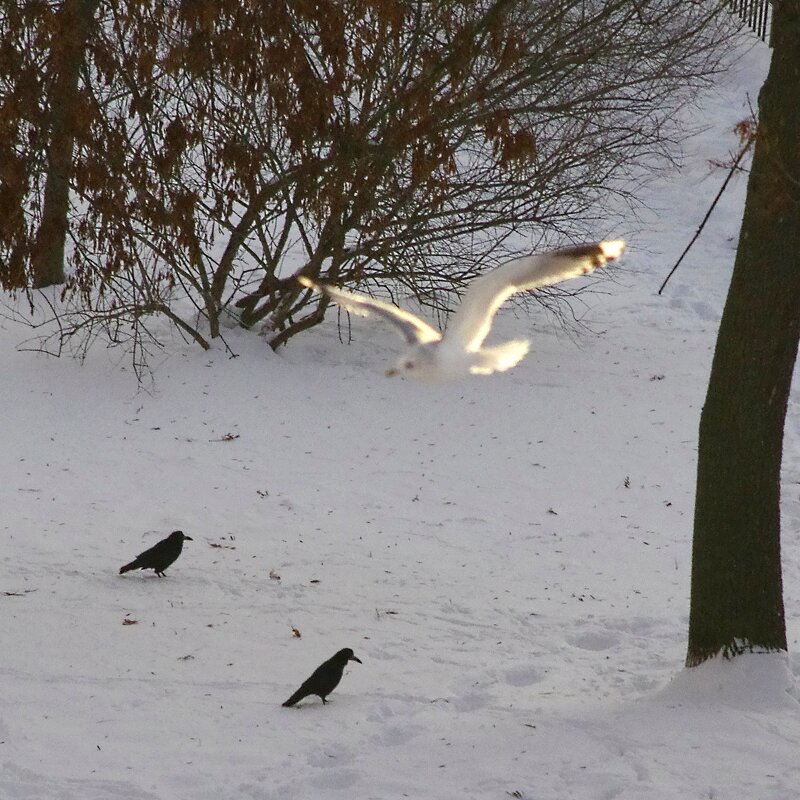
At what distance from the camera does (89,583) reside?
26.9ft

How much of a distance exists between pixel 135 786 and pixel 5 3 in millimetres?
4153

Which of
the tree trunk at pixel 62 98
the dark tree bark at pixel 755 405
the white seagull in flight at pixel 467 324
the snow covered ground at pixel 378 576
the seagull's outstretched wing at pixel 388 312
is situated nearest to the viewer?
the white seagull in flight at pixel 467 324

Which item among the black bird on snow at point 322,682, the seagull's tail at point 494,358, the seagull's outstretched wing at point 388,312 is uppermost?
the seagull's outstretched wing at point 388,312

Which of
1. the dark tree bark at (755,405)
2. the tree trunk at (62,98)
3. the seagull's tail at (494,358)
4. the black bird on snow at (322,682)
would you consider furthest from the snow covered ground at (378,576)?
the tree trunk at (62,98)

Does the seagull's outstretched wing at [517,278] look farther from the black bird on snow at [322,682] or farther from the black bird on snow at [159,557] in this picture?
the black bird on snow at [159,557]

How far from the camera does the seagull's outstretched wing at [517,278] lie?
4.53 metres

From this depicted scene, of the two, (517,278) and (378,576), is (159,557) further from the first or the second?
(517,278)

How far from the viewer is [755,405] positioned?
5977mm

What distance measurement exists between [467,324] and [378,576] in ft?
13.7

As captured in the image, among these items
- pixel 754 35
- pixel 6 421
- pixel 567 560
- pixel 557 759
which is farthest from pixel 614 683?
pixel 754 35

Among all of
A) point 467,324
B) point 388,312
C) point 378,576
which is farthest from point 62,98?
point 378,576

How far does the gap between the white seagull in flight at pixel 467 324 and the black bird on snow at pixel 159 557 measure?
3.55 meters

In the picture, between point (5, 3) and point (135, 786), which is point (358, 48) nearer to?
point (5, 3)

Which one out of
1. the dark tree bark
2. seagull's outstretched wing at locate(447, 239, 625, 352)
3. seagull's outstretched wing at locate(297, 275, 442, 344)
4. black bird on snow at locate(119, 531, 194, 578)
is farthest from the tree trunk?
the dark tree bark
